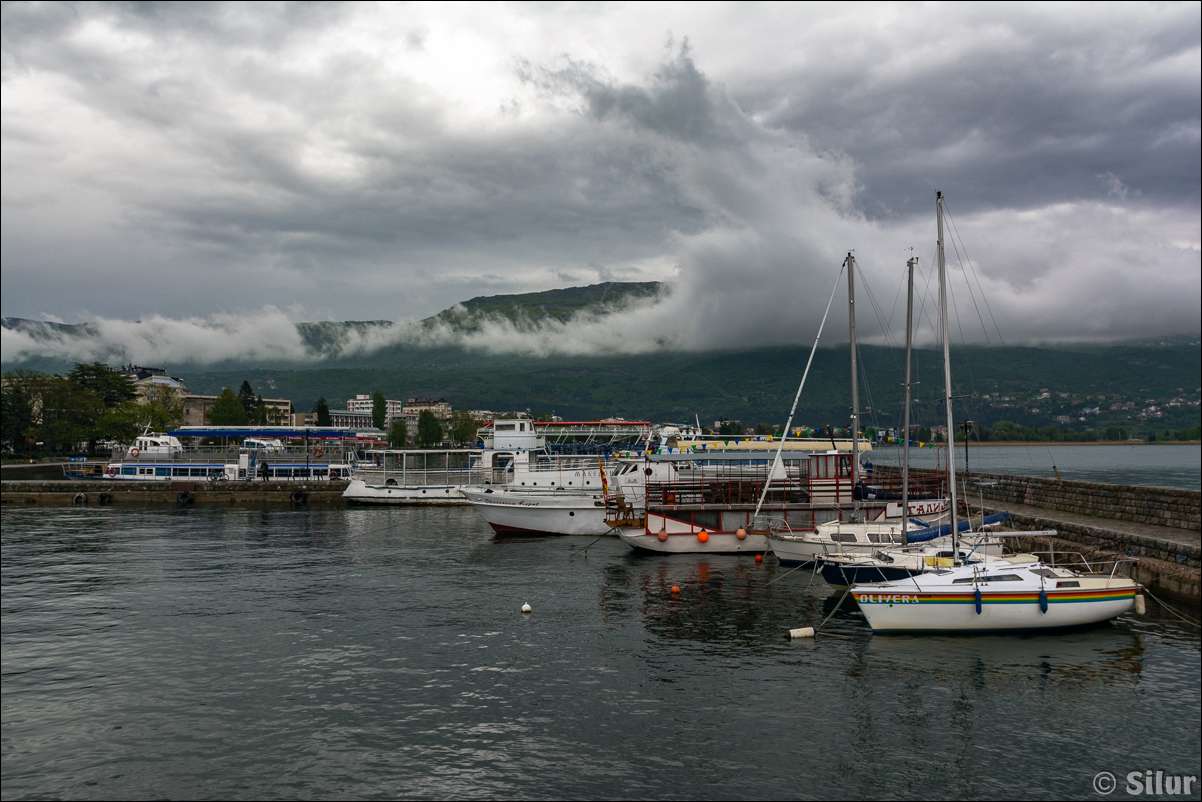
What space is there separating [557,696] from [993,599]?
1380cm

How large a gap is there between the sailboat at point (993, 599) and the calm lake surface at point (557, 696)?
68 centimetres

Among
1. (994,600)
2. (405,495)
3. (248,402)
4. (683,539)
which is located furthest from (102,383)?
(994,600)

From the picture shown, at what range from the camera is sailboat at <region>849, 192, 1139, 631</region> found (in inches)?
871

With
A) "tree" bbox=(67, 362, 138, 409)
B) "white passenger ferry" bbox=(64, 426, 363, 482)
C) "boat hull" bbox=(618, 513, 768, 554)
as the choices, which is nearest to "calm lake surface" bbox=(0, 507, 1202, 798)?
"boat hull" bbox=(618, 513, 768, 554)

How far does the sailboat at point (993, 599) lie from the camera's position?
22.1m

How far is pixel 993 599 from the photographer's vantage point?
72.8ft

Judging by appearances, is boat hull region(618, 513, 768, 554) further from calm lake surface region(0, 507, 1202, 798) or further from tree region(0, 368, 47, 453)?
tree region(0, 368, 47, 453)

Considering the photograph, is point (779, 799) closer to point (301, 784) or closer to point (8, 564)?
point (301, 784)

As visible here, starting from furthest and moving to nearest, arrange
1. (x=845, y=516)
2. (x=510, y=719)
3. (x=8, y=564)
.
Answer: (x=845, y=516), (x=8, y=564), (x=510, y=719)

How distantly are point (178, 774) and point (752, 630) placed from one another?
16364mm

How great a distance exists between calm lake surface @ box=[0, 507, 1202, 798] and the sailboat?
681mm

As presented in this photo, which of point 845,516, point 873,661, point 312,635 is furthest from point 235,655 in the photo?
point 845,516

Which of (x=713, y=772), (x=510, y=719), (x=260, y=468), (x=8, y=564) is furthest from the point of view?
(x=260, y=468)

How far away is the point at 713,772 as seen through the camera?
14.3 meters
